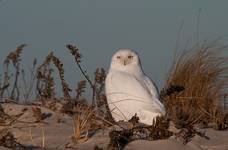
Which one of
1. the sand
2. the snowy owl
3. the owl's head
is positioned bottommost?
the sand

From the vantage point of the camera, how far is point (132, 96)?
7.20m

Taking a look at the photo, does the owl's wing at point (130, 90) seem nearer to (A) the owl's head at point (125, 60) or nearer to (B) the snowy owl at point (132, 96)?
(B) the snowy owl at point (132, 96)

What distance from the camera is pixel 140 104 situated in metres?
7.15

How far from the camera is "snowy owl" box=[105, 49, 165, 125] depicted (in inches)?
277

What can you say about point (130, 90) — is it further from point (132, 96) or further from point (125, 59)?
point (125, 59)

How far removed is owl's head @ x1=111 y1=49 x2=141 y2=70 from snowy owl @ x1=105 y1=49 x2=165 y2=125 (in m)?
0.14

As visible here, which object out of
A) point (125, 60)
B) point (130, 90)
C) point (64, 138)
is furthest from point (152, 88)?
point (64, 138)

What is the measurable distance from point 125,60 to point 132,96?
82 cm

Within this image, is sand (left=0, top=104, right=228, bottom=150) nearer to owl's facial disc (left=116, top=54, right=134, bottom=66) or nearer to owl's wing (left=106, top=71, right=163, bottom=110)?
owl's wing (left=106, top=71, right=163, bottom=110)

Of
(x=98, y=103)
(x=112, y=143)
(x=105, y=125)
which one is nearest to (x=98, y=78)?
(x=98, y=103)

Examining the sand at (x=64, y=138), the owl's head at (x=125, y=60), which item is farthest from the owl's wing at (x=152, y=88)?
the sand at (x=64, y=138)

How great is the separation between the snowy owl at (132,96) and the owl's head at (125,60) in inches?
5.6

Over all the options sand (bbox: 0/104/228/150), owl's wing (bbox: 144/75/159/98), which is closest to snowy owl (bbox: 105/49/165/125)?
owl's wing (bbox: 144/75/159/98)

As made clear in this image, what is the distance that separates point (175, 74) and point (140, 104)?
7.25ft
